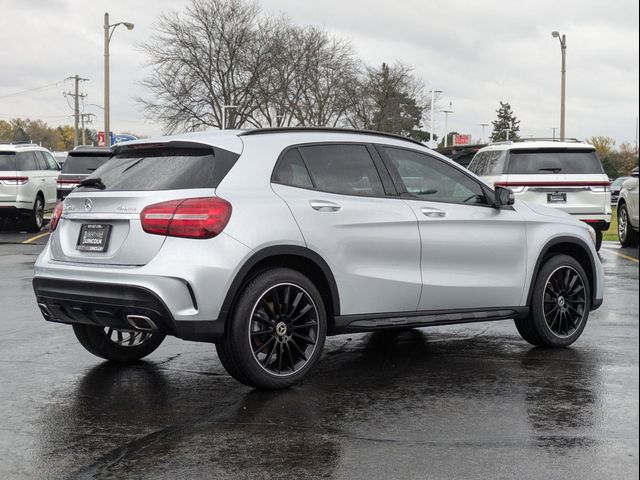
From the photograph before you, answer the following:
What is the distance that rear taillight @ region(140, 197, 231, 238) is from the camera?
20.0 ft

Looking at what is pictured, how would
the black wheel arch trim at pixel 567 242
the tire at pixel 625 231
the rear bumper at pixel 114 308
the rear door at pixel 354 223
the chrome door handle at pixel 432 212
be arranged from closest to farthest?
the rear bumper at pixel 114 308 < the rear door at pixel 354 223 < the chrome door handle at pixel 432 212 < the black wheel arch trim at pixel 567 242 < the tire at pixel 625 231

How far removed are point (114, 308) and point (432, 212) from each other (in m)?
2.43

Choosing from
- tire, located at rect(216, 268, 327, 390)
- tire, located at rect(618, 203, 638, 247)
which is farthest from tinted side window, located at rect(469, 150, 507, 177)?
tire, located at rect(216, 268, 327, 390)

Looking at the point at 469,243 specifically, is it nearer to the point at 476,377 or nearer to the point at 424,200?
the point at 424,200

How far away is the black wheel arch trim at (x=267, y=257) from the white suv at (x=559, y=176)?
9327mm

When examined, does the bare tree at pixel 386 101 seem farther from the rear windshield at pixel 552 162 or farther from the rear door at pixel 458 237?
the rear door at pixel 458 237

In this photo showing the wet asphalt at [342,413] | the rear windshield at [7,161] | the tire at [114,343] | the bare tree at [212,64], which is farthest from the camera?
the bare tree at [212,64]

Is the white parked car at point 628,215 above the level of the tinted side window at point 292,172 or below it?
below

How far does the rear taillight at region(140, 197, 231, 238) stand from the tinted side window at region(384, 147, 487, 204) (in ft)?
5.39

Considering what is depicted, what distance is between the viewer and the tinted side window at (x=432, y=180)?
7.32m

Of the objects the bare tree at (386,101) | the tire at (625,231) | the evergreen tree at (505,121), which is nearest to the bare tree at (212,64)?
the bare tree at (386,101)

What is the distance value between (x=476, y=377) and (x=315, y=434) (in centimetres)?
186

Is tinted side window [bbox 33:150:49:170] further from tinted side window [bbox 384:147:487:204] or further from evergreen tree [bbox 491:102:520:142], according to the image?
evergreen tree [bbox 491:102:520:142]

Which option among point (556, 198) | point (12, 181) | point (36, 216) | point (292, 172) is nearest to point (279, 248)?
point (292, 172)
